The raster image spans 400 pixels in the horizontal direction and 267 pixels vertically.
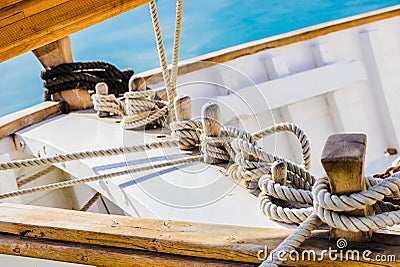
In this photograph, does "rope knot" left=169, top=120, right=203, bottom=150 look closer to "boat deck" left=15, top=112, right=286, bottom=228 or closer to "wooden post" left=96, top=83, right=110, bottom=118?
"boat deck" left=15, top=112, right=286, bottom=228

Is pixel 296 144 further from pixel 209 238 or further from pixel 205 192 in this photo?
pixel 209 238

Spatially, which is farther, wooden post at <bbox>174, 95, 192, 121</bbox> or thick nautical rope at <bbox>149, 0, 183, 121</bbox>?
wooden post at <bbox>174, 95, 192, 121</bbox>

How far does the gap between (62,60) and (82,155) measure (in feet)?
3.53

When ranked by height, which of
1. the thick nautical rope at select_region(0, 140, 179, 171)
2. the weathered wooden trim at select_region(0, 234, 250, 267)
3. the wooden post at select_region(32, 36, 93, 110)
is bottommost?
the weathered wooden trim at select_region(0, 234, 250, 267)

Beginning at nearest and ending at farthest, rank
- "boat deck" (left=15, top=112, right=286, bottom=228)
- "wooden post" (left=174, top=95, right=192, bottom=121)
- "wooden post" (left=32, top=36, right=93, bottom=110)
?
"boat deck" (left=15, top=112, right=286, bottom=228) < "wooden post" (left=174, top=95, right=192, bottom=121) < "wooden post" (left=32, top=36, right=93, bottom=110)

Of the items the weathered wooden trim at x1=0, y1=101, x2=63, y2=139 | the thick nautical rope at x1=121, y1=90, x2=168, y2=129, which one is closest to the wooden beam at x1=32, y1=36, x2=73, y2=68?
the weathered wooden trim at x1=0, y1=101, x2=63, y2=139

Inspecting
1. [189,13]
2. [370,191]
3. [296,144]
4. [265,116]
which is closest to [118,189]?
[370,191]

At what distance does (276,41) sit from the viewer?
2.84 metres

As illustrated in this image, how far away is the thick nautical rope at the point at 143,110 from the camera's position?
1769mm

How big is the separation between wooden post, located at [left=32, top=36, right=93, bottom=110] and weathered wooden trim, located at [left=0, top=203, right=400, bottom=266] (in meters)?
1.22

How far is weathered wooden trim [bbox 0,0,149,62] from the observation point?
2.46ft

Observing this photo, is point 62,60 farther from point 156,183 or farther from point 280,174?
point 280,174

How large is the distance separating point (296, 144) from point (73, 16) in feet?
6.80

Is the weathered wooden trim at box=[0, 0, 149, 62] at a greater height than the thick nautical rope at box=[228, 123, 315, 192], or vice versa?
the weathered wooden trim at box=[0, 0, 149, 62]
